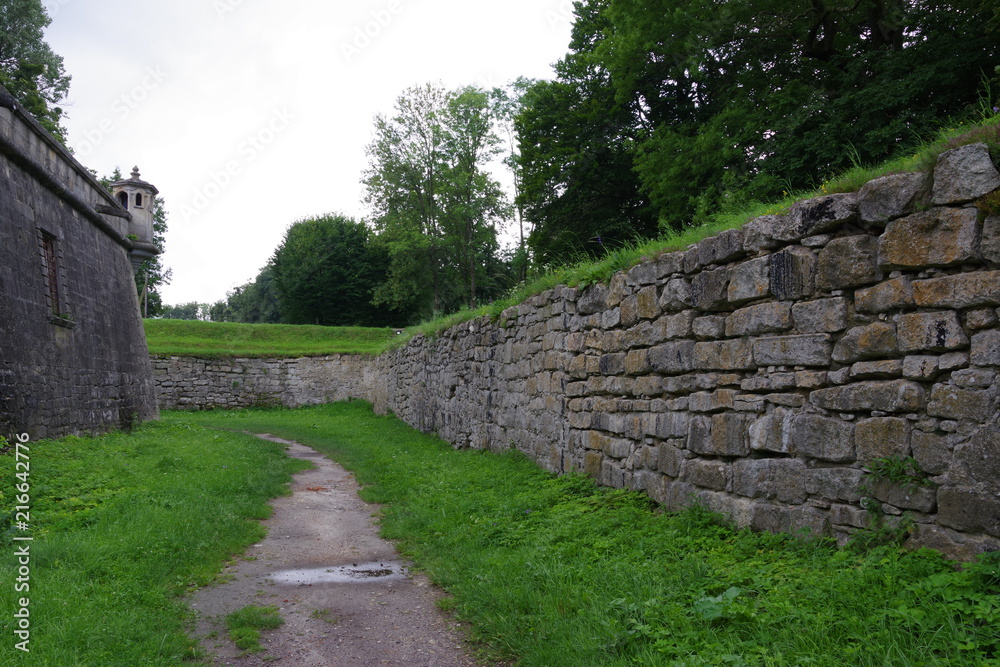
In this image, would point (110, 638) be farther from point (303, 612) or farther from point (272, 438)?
point (272, 438)

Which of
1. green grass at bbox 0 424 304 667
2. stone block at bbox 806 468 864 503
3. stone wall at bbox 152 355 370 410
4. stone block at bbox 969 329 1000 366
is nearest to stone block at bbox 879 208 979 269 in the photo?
stone block at bbox 969 329 1000 366

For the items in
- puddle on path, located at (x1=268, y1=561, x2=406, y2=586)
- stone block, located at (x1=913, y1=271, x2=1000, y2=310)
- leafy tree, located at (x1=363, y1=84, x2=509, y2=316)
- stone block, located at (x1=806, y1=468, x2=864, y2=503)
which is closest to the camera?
stone block, located at (x1=913, y1=271, x2=1000, y2=310)

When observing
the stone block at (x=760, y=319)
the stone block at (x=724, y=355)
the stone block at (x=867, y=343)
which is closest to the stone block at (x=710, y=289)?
the stone block at (x=760, y=319)

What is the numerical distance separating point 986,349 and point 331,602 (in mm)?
4535

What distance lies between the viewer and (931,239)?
3564 millimetres

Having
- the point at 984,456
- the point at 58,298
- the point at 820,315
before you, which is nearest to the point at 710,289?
the point at 820,315

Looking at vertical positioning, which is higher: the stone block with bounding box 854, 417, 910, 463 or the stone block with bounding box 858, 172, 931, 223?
the stone block with bounding box 858, 172, 931, 223

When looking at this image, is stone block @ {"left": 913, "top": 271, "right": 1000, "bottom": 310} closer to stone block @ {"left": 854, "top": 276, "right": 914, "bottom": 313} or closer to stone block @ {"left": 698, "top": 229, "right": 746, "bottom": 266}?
stone block @ {"left": 854, "top": 276, "right": 914, "bottom": 313}

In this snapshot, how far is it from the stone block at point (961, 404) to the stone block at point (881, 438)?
0.20 metres

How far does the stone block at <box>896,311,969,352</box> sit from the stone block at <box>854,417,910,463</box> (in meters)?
0.44

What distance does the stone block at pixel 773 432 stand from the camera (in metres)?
4.38

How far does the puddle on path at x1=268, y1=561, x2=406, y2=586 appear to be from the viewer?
5.25 meters

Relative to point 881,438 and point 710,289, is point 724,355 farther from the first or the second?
point 881,438

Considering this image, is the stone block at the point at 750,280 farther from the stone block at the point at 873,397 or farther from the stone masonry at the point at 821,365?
the stone block at the point at 873,397
